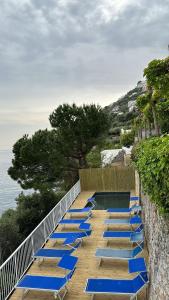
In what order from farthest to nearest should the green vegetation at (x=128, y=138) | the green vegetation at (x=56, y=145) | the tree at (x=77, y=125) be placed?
the green vegetation at (x=128, y=138) < the tree at (x=77, y=125) < the green vegetation at (x=56, y=145)

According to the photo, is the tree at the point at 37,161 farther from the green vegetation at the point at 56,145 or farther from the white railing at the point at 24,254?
the white railing at the point at 24,254

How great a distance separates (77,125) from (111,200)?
4.96 metres

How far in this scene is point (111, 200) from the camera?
18.1m

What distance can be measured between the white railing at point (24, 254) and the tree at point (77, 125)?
20.4 ft

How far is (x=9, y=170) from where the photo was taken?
19078 millimetres

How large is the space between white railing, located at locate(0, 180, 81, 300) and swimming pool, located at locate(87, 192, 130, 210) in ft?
12.8

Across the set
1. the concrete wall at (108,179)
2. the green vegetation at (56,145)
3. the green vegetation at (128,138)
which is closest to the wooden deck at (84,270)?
the concrete wall at (108,179)

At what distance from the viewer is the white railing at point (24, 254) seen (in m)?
7.36

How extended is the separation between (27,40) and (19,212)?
940 centimetres

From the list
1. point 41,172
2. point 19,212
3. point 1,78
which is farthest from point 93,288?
point 1,78

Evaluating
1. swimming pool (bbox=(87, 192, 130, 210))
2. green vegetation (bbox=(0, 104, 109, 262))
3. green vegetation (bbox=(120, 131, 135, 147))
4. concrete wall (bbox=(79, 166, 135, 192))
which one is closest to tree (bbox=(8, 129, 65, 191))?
green vegetation (bbox=(0, 104, 109, 262))

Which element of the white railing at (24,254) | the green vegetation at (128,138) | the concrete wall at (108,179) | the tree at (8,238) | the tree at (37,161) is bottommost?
the tree at (8,238)

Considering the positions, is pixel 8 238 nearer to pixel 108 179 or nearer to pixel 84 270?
pixel 84 270

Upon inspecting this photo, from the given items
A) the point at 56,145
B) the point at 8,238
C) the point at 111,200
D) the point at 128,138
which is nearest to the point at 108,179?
the point at 111,200
